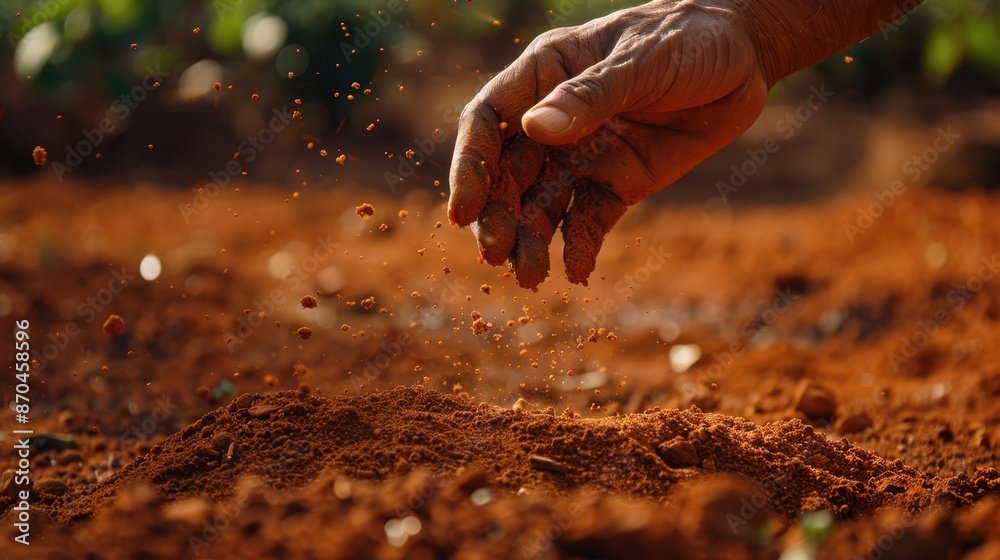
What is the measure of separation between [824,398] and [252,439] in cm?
158

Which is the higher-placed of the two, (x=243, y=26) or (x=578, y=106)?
(x=578, y=106)

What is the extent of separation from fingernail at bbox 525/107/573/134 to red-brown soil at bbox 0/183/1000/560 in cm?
57

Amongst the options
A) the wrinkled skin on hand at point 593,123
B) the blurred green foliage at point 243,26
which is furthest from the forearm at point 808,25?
the blurred green foliage at point 243,26

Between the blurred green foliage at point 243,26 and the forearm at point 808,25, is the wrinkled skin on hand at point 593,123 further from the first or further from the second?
the blurred green foliage at point 243,26

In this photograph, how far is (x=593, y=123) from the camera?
1.71 meters

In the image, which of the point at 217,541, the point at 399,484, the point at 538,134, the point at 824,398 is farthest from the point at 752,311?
the point at 217,541

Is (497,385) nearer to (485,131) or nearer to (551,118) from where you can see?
(485,131)

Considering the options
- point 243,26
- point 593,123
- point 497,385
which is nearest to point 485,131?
point 593,123

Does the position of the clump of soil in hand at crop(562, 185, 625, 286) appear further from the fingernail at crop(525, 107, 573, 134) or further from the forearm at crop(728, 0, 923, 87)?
the forearm at crop(728, 0, 923, 87)

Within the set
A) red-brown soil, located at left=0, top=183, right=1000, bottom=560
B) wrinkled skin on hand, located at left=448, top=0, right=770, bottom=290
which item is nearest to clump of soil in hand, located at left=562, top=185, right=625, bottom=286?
wrinkled skin on hand, located at left=448, top=0, right=770, bottom=290

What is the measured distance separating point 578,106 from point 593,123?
7cm

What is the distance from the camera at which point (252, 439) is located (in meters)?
1.68

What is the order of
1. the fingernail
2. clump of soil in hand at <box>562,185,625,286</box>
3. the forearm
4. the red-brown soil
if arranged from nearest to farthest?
the red-brown soil
the fingernail
clump of soil in hand at <box>562,185,625,286</box>
the forearm

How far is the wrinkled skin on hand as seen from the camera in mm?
1763
